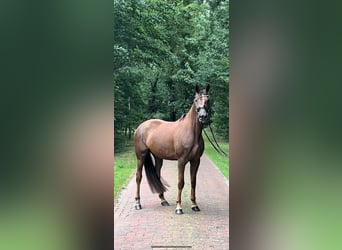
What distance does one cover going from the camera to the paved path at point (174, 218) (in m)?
2.79

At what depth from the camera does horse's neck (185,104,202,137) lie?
128 inches

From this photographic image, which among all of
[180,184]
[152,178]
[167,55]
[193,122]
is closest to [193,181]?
[180,184]

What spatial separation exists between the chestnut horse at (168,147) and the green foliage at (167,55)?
213 mm

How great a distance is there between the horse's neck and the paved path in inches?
15.1

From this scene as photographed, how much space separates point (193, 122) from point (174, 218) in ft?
2.86

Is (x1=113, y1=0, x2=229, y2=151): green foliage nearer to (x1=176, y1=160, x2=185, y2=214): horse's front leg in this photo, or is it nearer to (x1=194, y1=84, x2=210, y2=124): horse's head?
(x1=194, y1=84, x2=210, y2=124): horse's head

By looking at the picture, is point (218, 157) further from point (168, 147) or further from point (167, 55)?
point (167, 55)

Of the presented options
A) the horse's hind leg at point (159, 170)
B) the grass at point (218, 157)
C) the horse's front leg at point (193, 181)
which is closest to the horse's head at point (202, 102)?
the grass at point (218, 157)

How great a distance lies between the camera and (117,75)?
3150 millimetres

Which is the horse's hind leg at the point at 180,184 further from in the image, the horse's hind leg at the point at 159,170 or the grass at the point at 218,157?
the grass at the point at 218,157
